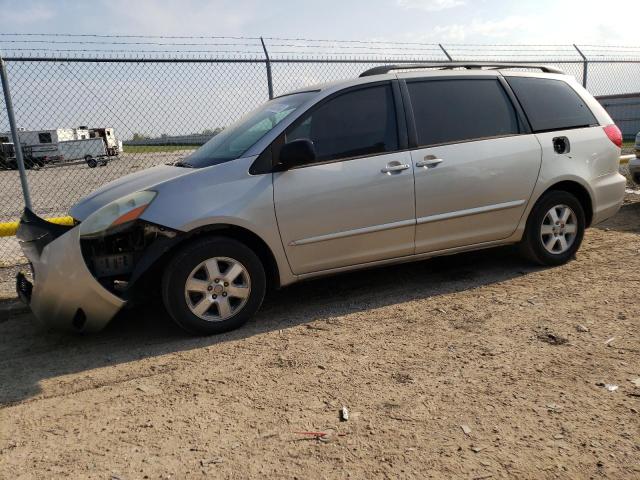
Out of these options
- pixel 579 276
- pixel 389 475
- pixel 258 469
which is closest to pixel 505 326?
pixel 579 276

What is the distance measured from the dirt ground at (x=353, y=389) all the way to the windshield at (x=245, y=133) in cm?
128

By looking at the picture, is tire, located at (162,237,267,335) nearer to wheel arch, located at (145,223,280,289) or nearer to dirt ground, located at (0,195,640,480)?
wheel arch, located at (145,223,280,289)

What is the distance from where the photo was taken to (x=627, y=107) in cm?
1991

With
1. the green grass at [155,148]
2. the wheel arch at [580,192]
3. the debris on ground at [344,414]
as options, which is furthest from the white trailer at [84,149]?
the debris on ground at [344,414]

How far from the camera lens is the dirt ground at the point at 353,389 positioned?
7.84 ft

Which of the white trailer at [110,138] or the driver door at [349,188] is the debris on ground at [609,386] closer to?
the driver door at [349,188]

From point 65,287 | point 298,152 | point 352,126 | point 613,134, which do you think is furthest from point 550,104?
point 65,287

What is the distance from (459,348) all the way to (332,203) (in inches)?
54.0

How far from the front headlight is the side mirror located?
0.96 metres

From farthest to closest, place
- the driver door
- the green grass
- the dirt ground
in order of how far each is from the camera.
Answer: the green grass < the driver door < the dirt ground

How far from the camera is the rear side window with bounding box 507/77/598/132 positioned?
488cm

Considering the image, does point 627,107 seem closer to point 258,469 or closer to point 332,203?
point 332,203

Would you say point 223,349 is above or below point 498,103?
below

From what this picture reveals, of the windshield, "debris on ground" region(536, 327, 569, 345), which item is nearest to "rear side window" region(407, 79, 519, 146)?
the windshield
